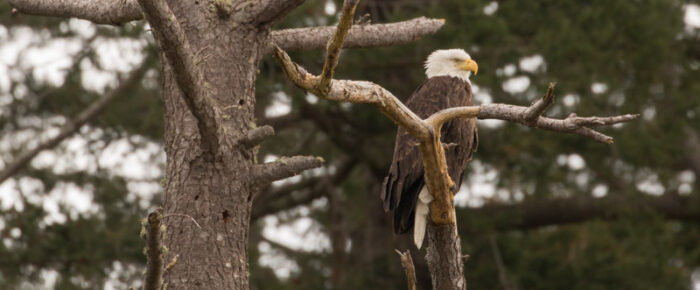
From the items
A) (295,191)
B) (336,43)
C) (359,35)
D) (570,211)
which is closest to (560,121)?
(336,43)

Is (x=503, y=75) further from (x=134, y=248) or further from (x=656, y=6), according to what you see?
(x=134, y=248)

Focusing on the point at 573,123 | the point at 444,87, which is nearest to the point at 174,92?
the point at 573,123

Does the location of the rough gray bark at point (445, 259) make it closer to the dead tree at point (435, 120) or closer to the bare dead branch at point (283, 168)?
the dead tree at point (435, 120)

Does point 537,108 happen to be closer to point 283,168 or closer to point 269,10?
point 283,168

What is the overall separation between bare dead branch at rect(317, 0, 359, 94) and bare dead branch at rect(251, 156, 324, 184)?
0.60m

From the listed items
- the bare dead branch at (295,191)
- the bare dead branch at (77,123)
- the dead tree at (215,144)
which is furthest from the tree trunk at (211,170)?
the bare dead branch at (295,191)

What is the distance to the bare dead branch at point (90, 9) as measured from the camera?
373cm

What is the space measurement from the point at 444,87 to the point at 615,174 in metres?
4.27

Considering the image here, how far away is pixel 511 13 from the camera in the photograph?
7820 mm

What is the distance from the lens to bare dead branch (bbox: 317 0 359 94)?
2.54 m

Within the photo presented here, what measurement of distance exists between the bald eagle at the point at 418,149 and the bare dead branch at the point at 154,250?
1727mm

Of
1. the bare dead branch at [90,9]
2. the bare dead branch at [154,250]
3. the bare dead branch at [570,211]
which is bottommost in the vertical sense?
the bare dead branch at [154,250]

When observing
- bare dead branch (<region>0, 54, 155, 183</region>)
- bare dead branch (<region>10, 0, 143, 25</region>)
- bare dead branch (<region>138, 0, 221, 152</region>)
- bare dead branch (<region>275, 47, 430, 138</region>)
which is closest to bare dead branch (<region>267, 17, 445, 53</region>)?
bare dead branch (<region>10, 0, 143, 25</region>)

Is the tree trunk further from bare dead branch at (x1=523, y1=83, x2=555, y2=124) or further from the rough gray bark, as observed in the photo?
bare dead branch at (x1=523, y1=83, x2=555, y2=124)
